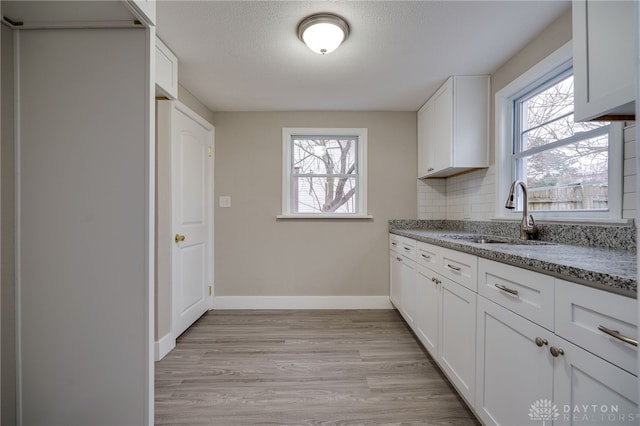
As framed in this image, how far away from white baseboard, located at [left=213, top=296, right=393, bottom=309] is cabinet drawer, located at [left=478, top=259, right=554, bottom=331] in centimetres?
187

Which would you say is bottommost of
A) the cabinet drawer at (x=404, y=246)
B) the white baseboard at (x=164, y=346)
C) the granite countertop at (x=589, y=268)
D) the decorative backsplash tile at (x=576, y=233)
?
the white baseboard at (x=164, y=346)

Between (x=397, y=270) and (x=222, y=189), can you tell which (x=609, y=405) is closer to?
(x=397, y=270)

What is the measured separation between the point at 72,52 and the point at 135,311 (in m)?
1.08

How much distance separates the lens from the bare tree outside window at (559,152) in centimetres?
150

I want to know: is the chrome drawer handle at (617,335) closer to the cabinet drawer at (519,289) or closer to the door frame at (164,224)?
the cabinet drawer at (519,289)

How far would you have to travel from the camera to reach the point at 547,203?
72.5 inches

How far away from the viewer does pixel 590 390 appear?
80 centimetres

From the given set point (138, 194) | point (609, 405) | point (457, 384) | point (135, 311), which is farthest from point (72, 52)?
point (457, 384)

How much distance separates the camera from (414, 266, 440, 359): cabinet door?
1839 mm

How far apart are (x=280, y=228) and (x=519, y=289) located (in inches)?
94.8

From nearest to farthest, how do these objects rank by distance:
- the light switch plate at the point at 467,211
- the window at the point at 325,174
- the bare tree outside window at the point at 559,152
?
1. the bare tree outside window at the point at 559,152
2. the light switch plate at the point at 467,211
3. the window at the point at 325,174

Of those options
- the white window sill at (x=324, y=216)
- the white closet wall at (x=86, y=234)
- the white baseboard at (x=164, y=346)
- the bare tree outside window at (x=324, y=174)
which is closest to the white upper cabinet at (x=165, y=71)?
the white closet wall at (x=86, y=234)

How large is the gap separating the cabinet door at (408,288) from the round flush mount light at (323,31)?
175 centimetres

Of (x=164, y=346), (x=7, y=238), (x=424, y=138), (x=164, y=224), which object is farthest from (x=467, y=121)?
(x=164, y=346)
